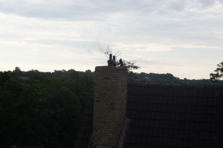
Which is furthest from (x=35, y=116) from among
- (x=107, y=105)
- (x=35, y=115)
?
(x=107, y=105)

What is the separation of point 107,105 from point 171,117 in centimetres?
220

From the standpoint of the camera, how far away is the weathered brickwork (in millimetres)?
6953

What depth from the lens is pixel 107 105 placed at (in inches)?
275

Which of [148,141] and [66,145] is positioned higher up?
[148,141]

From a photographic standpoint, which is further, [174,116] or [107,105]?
[174,116]

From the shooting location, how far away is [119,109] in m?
7.15

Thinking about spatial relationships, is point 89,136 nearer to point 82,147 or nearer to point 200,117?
point 82,147

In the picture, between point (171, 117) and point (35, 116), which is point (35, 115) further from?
point (171, 117)

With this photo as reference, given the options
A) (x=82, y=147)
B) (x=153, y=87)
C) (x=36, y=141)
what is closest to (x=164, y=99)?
(x=153, y=87)

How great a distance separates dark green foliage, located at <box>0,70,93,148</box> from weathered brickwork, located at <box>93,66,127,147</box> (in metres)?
23.5

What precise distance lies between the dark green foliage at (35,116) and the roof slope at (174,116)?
2329 cm

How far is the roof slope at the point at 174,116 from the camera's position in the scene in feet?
24.0

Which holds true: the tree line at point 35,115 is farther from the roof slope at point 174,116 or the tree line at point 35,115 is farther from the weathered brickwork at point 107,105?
the weathered brickwork at point 107,105

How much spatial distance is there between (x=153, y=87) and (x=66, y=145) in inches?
1181
